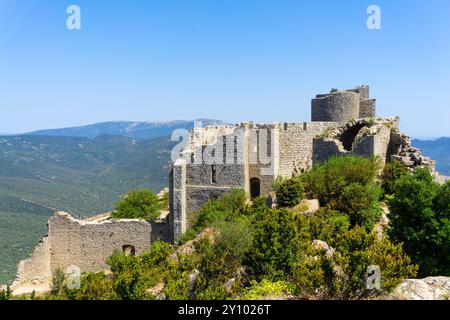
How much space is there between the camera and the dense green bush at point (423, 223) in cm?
1232

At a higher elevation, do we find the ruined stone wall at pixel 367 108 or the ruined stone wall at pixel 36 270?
the ruined stone wall at pixel 367 108

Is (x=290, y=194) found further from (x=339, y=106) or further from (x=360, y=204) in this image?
(x=339, y=106)

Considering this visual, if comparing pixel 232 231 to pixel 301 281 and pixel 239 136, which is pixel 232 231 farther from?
pixel 239 136

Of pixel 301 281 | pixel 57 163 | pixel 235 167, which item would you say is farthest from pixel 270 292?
pixel 57 163

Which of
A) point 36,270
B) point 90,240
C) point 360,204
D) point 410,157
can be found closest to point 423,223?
point 360,204

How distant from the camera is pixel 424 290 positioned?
948 centimetres

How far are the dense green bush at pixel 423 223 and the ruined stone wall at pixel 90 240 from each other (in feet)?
46.2

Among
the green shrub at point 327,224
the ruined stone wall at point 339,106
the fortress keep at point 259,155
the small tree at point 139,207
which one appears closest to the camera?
the green shrub at point 327,224

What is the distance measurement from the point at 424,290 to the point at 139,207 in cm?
2055

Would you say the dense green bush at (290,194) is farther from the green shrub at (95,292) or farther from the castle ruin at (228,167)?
the green shrub at (95,292)

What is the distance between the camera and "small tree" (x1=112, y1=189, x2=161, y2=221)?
88.9 feet

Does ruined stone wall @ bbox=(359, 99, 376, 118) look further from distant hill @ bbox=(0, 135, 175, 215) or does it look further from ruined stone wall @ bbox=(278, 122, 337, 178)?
distant hill @ bbox=(0, 135, 175, 215)

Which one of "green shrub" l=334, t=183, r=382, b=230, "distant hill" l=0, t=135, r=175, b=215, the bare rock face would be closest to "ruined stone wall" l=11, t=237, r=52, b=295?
"green shrub" l=334, t=183, r=382, b=230

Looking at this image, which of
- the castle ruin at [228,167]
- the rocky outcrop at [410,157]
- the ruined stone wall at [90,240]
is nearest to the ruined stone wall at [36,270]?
the castle ruin at [228,167]
